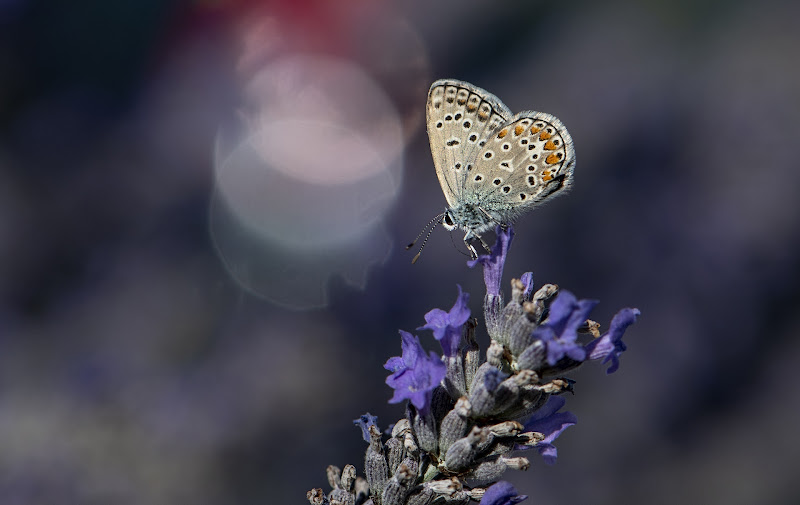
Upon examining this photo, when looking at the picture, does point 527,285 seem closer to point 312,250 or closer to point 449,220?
point 449,220

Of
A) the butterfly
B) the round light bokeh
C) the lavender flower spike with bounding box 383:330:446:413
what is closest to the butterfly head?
the butterfly

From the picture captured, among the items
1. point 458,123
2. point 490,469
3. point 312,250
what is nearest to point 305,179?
point 312,250

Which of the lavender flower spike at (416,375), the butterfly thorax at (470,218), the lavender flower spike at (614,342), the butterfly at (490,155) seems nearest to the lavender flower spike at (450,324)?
the lavender flower spike at (416,375)

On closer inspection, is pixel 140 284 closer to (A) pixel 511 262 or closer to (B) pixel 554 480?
(A) pixel 511 262

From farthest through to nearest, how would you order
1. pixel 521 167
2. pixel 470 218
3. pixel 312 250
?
pixel 312 250, pixel 470 218, pixel 521 167

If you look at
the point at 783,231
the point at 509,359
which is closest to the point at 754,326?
the point at 783,231
